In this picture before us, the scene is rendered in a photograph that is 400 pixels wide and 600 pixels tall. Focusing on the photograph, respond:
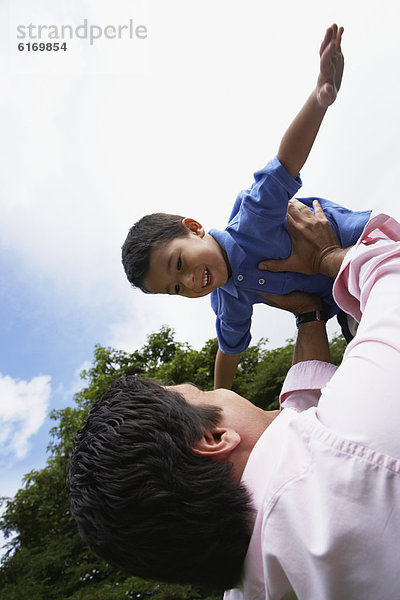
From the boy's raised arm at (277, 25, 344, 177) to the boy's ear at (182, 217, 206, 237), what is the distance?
2.24 feet

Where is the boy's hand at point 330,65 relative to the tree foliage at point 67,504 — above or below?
above

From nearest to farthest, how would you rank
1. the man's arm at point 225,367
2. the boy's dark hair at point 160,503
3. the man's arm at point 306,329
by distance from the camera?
the boy's dark hair at point 160,503 → the man's arm at point 306,329 → the man's arm at point 225,367

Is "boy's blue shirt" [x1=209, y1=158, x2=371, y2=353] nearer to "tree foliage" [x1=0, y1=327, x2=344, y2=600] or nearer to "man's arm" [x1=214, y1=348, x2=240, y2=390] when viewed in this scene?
"man's arm" [x1=214, y1=348, x2=240, y2=390]

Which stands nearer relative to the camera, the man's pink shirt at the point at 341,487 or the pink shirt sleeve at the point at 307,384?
the man's pink shirt at the point at 341,487

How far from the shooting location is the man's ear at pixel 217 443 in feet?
4.93

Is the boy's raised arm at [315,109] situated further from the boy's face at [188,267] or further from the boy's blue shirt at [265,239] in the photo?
the boy's face at [188,267]

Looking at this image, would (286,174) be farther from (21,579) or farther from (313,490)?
(21,579)

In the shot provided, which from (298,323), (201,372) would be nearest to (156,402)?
(298,323)

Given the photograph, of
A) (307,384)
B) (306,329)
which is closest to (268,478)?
(307,384)

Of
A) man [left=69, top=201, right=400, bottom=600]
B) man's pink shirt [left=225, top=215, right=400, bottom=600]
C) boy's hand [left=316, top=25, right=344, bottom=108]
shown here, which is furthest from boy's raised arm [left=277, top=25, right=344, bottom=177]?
man's pink shirt [left=225, top=215, right=400, bottom=600]

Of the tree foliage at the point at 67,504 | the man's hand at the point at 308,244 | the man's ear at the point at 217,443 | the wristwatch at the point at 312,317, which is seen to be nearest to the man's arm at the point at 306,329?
the wristwatch at the point at 312,317

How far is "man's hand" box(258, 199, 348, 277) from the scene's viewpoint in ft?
8.53

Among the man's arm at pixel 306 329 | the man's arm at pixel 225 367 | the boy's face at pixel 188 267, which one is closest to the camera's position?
the man's arm at pixel 306 329

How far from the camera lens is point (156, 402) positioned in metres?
1.59
